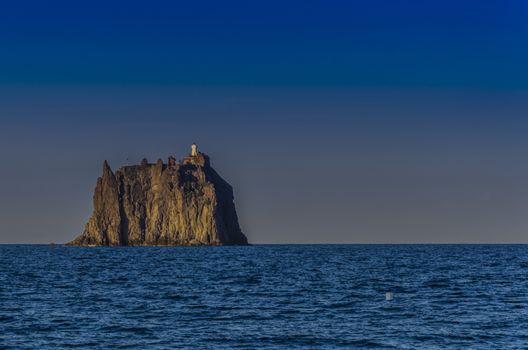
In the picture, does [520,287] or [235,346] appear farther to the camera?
[520,287]

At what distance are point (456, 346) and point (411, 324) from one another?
669 cm

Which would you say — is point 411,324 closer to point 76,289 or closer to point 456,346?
point 456,346

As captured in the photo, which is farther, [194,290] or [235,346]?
[194,290]

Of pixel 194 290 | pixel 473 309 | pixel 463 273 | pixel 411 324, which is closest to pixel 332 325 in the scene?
pixel 411 324

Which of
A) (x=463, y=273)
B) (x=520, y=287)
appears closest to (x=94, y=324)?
(x=520, y=287)

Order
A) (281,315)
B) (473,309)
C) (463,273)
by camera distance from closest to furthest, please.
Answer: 1. (281,315)
2. (473,309)
3. (463,273)

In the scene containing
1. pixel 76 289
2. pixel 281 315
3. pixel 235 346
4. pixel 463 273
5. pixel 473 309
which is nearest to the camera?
pixel 235 346

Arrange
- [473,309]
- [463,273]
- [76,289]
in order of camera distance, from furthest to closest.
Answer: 1. [463,273]
2. [76,289]
3. [473,309]

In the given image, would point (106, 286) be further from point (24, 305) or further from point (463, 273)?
point (463, 273)

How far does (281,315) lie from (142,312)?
8146 millimetres

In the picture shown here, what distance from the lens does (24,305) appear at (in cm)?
5466

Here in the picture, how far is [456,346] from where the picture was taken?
1527 inches

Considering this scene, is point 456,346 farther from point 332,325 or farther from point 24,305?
point 24,305

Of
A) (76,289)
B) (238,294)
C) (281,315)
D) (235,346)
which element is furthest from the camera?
(76,289)
